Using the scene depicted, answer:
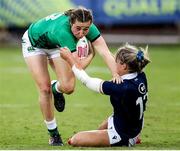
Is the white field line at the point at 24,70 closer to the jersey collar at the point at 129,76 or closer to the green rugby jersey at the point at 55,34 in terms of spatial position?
the green rugby jersey at the point at 55,34

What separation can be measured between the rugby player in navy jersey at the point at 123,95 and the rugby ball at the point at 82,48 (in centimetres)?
29

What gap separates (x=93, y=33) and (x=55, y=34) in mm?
Answer: 615

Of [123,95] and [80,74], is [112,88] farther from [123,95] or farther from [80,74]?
[80,74]

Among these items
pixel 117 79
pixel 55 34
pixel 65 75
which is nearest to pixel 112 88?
pixel 117 79

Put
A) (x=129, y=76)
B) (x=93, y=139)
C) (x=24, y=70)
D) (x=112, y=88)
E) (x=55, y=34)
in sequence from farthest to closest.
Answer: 1. (x=24, y=70)
2. (x=55, y=34)
3. (x=93, y=139)
4. (x=129, y=76)
5. (x=112, y=88)

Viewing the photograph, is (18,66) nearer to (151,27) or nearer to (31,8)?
(31,8)

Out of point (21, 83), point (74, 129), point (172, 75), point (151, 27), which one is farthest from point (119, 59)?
point (151, 27)

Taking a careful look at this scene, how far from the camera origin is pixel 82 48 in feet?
31.8

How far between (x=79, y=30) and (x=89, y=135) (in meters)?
1.17

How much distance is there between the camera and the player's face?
374 inches

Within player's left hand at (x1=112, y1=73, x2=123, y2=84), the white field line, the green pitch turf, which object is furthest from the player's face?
the white field line

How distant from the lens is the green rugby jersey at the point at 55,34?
9.51 m

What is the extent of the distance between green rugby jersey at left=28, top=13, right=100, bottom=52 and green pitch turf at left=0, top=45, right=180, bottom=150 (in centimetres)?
116

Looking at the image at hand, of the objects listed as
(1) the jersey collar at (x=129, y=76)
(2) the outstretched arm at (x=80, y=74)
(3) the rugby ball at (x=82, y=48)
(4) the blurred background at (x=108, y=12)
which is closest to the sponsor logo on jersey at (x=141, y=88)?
(1) the jersey collar at (x=129, y=76)
